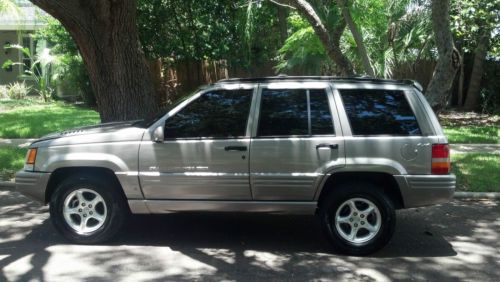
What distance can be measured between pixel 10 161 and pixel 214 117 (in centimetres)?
572

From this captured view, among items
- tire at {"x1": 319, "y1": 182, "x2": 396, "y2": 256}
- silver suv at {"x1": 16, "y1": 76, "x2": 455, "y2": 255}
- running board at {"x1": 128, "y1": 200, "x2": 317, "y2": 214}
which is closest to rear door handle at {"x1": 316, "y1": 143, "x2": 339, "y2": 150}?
silver suv at {"x1": 16, "y1": 76, "x2": 455, "y2": 255}

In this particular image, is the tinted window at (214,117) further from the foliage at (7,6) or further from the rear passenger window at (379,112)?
the foliage at (7,6)

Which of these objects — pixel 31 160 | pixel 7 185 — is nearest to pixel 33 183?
pixel 31 160

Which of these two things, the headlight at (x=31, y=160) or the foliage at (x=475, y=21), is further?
the foliage at (x=475, y=21)

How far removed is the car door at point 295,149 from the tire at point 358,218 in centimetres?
27

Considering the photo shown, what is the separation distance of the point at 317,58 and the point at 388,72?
6.81 ft

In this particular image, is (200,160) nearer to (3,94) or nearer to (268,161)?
(268,161)

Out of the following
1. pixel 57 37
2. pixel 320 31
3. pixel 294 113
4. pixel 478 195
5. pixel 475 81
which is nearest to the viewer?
pixel 294 113

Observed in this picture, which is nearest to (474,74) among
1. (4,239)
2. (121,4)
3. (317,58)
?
(317,58)

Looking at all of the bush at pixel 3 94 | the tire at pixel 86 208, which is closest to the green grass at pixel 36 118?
the bush at pixel 3 94

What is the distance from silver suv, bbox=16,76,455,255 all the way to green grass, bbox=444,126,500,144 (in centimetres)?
655

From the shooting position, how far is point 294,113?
231 inches

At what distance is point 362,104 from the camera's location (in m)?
5.86

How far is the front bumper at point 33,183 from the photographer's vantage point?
596 cm
